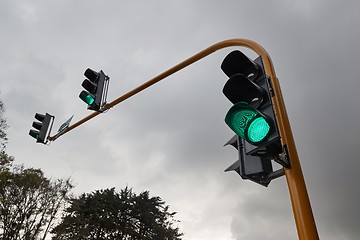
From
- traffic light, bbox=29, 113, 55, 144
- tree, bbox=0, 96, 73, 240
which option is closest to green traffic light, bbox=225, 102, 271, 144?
traffic light, bbox=29, 113, 55, 144

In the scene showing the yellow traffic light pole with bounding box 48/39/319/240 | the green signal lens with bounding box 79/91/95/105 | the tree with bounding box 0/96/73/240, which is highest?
the tree with bounding box 0/96/73/240

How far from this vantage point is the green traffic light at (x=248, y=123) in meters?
1.69

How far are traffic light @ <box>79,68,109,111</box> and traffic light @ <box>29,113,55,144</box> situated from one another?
1.46 m

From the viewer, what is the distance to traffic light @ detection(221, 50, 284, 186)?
5.49ft

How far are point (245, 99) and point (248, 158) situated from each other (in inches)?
17.8

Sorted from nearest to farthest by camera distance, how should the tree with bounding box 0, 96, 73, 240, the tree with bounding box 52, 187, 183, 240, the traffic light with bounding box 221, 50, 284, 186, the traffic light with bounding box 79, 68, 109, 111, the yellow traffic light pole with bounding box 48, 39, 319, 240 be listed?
the yellow traffic light pole with bounding box 48, 39, 319, 240, the traffic light with bounding box 221, 50, 284, 186, the traffic light with bounding box 79, 68, 109, 111, the tree with bounding box 0, 96, 73, 240, the tree with bounding box 52, 187, 183, 240

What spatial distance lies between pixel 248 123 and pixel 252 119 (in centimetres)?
4

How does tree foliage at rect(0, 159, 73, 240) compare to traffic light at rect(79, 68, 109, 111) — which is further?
tree foliage at rect(0, 159, 73, 240)

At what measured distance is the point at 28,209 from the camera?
2317 centimetres

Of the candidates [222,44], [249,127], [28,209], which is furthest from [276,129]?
[28,209]

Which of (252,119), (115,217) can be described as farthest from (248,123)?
(115,217)

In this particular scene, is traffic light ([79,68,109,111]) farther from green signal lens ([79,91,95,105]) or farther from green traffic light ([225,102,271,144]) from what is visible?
green traffic light ([225,102,271,144])

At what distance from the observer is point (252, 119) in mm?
1746

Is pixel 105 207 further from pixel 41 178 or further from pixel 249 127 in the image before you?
pixel 249 127
